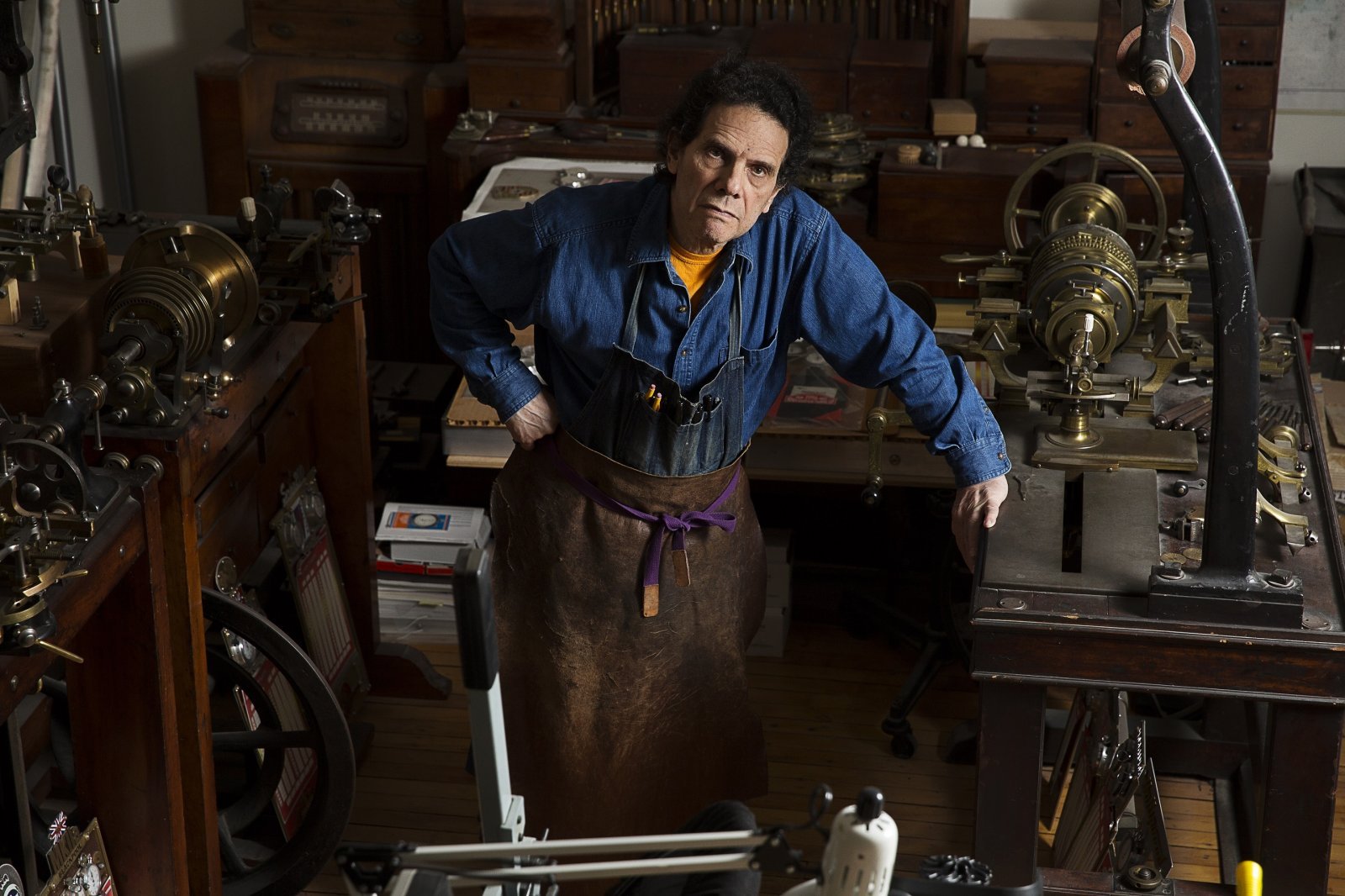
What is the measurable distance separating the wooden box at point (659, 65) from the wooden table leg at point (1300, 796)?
2.60 metres

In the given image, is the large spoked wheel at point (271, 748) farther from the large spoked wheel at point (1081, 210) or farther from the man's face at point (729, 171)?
the large spoked wheel at point (1081, 210)

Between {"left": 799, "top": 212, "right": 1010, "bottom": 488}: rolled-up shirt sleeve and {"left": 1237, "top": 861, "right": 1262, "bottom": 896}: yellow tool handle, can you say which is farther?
{"left": 799, "top": 212, "right": 1010, "bottom": 488}: rolled-up shirt sleeve

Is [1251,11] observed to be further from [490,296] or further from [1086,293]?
[490,296]

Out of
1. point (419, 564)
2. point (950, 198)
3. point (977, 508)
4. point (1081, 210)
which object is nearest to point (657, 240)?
point (977, 508)

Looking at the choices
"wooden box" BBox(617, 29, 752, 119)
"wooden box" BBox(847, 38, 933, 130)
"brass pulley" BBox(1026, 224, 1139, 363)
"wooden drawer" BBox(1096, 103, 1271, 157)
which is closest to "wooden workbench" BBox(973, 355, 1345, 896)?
"brass pulley" BBox(1026, 224, 1139, 363)

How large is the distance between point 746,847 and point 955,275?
3151mm

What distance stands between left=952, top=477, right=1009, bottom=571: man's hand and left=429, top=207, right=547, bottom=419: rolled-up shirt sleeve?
742mm

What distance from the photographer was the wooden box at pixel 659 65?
443cm

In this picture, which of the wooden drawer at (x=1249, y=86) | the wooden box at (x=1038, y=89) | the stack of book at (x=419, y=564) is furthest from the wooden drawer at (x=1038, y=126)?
the stack of book at (x=419, y=564)

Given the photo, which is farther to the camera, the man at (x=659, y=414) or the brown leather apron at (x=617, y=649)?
the brown leather apron at (x=617, y=649)

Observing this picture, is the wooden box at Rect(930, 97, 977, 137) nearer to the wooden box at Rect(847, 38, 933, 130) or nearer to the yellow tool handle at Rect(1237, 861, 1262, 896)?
the wooden box at Rect(847, 38, 933, 130)

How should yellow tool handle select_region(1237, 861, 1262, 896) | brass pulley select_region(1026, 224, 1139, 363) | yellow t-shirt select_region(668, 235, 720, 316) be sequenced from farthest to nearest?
1. brass pulley select_region(1026, 224, 1139, 363)
2. yellow t-shirt select_region(668, 235, 720, 316)
3. yellow tool handle select_region(1237, 861, 1262, 896)

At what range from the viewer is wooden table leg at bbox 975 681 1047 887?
96.8 inches

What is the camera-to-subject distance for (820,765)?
143 inches
